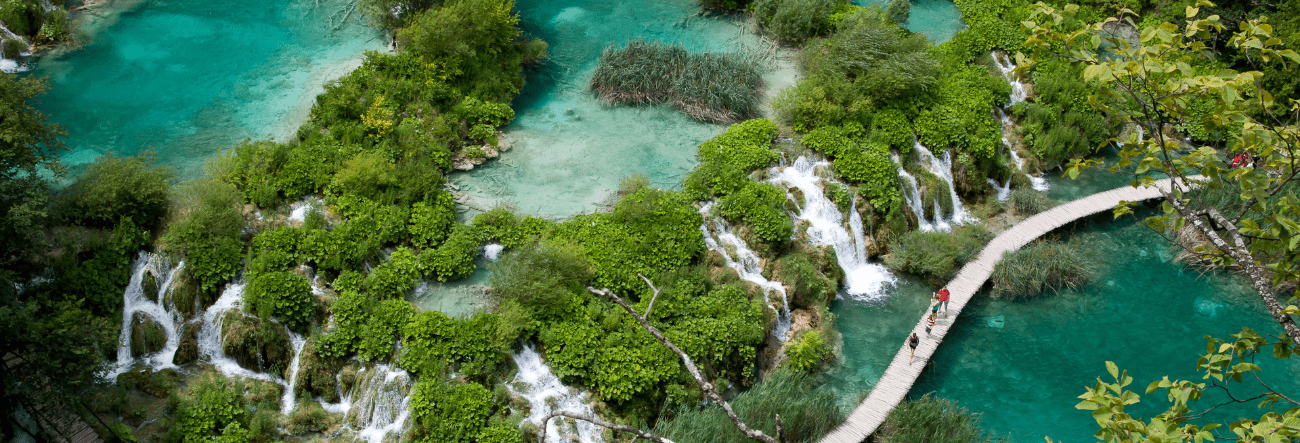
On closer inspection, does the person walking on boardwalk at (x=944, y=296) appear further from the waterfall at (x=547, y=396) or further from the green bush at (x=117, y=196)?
the green bush at (x=117, y=196)

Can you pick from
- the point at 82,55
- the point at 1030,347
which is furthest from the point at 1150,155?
the point at 82,55

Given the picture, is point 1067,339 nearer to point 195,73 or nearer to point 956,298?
point 956,298

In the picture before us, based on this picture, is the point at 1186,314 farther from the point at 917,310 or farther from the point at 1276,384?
the point at 917,310

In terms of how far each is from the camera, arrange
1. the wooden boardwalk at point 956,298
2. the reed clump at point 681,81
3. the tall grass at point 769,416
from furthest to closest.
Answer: the reed clump at point 681,81, the wooden boardwalk at point 956,298, the tall grass at point 769,416

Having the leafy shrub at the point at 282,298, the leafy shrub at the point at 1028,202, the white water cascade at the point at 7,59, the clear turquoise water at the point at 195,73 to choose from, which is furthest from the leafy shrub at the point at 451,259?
the leafy shrub at the point at 1028,202

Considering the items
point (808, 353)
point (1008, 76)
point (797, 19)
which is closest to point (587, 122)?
point (797, 19)
